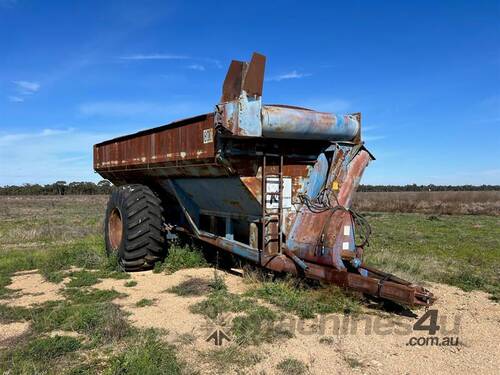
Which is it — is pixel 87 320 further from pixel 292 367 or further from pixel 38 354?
pixel 292 367

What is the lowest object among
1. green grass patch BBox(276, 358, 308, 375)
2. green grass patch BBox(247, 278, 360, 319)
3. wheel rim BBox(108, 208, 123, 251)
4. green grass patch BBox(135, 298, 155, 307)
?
green grass patch BBox(276, 358, 308, 375)

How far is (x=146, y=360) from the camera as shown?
382 cm

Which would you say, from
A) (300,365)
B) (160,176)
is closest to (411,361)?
(300,365)

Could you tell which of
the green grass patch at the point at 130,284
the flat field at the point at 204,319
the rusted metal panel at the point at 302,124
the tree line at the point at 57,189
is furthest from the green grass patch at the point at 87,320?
the tree line at the point at 57,189

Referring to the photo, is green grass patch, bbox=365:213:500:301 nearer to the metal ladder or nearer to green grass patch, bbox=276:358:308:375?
the metal ladder

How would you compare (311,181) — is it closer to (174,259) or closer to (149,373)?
(174,259)

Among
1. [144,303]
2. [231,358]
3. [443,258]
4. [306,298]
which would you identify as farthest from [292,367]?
[443,258]

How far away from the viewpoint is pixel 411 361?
4016mm

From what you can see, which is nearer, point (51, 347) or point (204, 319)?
point (51, 347)

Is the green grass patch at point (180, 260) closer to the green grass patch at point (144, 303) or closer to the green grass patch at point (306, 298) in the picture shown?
the green grass patch at point (144, 303)

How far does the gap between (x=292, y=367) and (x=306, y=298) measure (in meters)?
1.83

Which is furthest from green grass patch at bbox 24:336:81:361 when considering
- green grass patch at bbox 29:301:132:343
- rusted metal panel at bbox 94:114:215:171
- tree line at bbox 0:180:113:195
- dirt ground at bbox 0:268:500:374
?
tree line at bbox 0:180:113:195

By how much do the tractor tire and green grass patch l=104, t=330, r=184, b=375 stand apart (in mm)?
3379

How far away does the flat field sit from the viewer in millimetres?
3949
